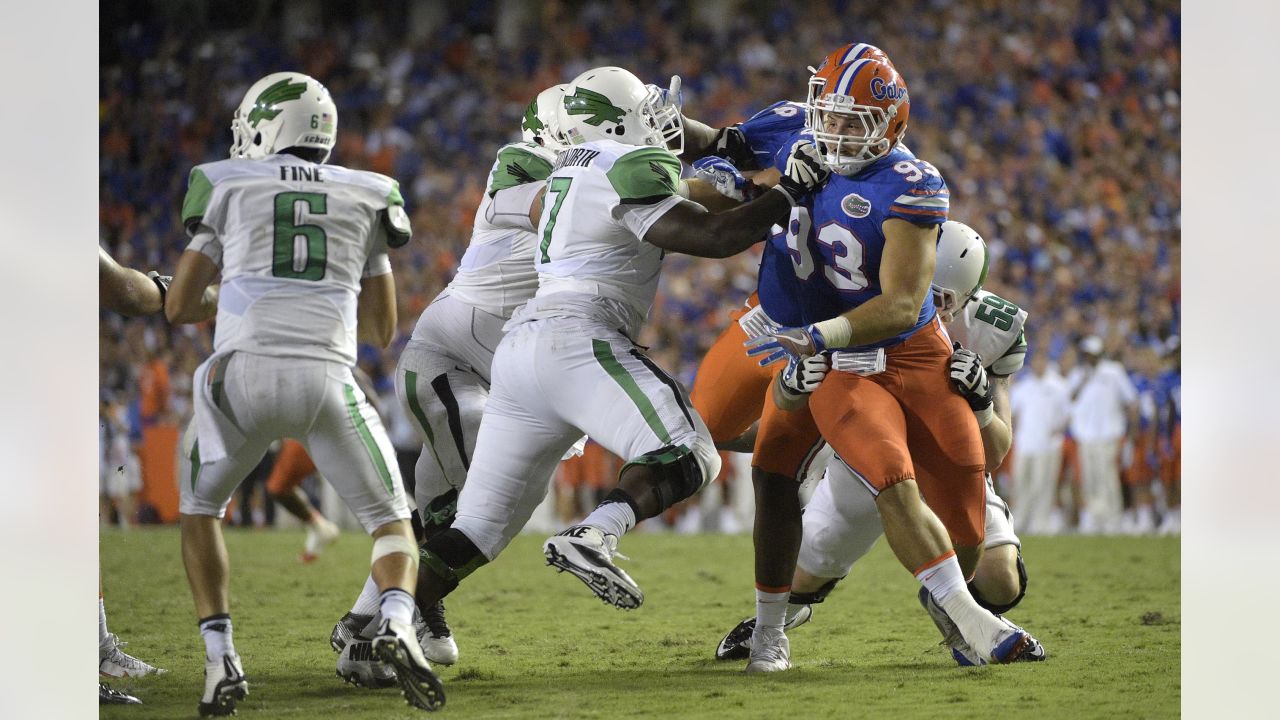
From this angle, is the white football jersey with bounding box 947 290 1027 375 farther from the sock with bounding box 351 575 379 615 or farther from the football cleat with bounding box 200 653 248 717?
the football cleat with bounding box 200 653 248 717

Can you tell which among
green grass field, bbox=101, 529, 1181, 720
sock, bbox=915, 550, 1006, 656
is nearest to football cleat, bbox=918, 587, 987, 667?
green grass field, bbox=101, 529, 1181, 720

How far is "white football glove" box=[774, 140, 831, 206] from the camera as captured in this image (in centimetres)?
397

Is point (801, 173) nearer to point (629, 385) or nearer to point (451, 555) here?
point (629, 385)

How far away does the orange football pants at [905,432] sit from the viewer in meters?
3.98

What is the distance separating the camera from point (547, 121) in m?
4.84

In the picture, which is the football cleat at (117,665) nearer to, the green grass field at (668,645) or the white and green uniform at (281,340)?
the green grass field at (668,645)

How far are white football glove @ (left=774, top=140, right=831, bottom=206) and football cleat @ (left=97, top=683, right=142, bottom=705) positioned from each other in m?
2.47

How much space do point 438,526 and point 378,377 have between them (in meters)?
7.70

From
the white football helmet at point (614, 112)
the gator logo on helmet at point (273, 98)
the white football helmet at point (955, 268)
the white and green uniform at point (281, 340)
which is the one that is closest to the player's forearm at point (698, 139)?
the white football helmet at point (614, 112)

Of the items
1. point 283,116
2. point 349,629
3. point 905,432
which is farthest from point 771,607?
point 283,116

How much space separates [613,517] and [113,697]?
1.66 metres
